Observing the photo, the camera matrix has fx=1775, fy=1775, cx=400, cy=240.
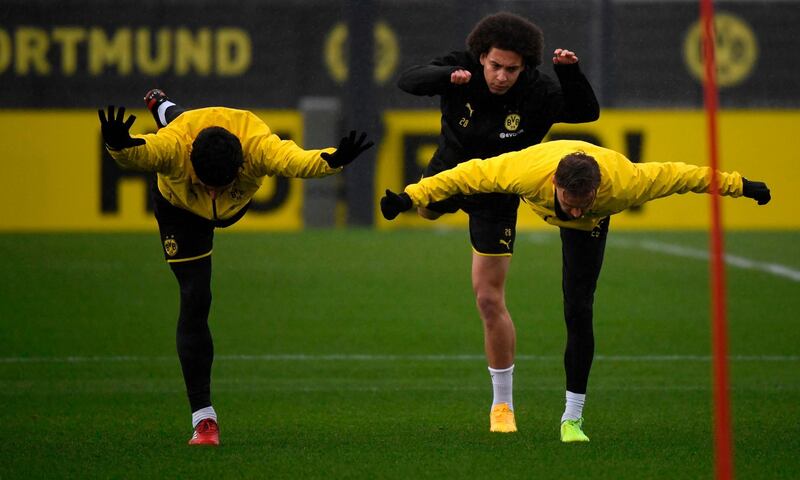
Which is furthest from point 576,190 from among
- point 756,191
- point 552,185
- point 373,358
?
point 373,358

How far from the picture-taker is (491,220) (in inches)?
372

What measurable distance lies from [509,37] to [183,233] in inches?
75.6

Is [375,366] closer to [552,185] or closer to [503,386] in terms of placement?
[503,386]

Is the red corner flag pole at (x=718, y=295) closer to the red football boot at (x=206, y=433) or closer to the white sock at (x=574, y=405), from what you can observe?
the white sock at (x=574, y=405)

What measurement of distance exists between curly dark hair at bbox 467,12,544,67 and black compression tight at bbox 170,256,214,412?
1795 millimetres

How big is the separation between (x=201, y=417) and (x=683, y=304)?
8.10 metres

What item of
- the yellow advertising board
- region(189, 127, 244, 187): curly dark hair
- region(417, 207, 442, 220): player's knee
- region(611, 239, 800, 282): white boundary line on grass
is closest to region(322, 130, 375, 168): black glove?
region(189, 127, 244, 187): curly dark hair

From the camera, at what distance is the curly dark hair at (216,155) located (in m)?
8.37

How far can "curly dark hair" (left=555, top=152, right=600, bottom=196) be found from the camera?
814cm

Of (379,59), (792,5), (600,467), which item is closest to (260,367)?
(600,467)

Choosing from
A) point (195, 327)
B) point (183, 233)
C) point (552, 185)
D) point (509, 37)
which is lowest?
point (195, 327)

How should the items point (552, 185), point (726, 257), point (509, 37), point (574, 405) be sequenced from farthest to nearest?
point (726, 257) → point (509, 37) → point (574, 405) → point (552, 185)

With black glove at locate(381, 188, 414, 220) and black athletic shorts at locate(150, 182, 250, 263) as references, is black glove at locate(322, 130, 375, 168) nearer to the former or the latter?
black glove at locate(381, 188, 414, 220)

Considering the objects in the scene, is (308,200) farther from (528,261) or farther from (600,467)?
(600,467)
